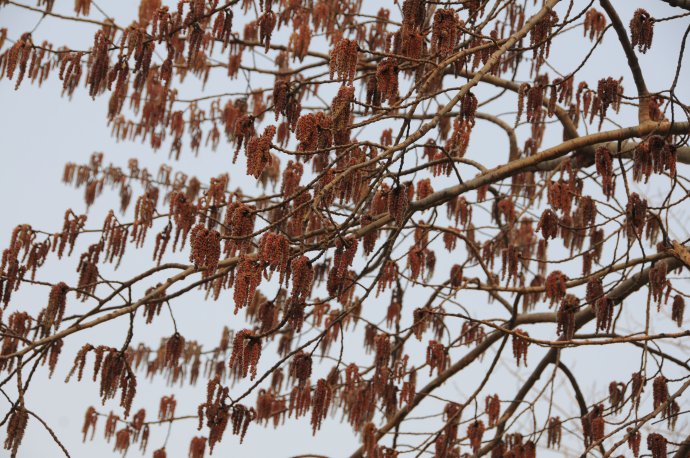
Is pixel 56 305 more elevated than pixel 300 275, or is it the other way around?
pixel 56 305

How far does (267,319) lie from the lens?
4.23 m

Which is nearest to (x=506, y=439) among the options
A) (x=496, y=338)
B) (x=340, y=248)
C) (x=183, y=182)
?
(x=496, y=338)

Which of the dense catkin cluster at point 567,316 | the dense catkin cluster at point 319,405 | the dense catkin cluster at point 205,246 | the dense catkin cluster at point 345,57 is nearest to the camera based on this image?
the dense catkin cluster at point 205,246

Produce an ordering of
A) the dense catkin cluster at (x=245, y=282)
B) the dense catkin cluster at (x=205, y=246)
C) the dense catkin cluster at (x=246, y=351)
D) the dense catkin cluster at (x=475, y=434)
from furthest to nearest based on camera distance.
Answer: the dense catkin cluster at (x=475, y=434), the dense catkin cluster at (x=246, y=351), the dense catkin cluster at (x=205, y=246), the dense catkin cluster at (x=245, y=282)

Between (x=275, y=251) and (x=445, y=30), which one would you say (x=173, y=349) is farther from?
(x=445, y=30)

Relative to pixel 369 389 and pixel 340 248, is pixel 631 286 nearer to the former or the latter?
pixel 369 389

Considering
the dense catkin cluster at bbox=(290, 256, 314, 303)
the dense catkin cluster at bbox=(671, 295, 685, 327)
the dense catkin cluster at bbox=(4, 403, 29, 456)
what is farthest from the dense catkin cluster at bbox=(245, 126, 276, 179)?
the dense catkin cluster at bbox=(671, 295, 685, 327)

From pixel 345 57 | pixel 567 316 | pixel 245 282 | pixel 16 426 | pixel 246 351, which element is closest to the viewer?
pixel 245 282

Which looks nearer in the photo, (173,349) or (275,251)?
(275,251)

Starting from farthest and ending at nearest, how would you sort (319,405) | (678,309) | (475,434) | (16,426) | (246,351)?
(678,309) → (475,434) → (319,405) → (16,426) → (246,351)

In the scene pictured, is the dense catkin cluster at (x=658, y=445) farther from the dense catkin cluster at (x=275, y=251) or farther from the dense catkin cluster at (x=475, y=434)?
the dense catkin cluster at (x=275, y=251)

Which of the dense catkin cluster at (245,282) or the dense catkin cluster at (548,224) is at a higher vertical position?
the dense catkin cluster at (548,224)

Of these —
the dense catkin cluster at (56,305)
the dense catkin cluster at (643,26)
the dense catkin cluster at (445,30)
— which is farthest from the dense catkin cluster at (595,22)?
the dense catkin cluster at (56,305)

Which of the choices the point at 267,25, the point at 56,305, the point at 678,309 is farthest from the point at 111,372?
the point at 678,309
